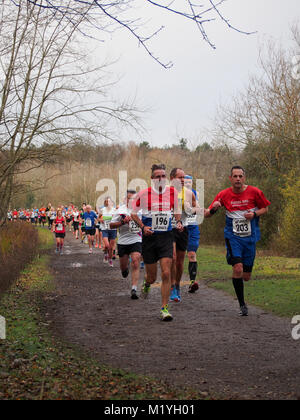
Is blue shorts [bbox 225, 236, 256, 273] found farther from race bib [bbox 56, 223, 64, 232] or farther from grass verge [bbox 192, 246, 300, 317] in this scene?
race bib [bbox 56, 223, 64, 232]

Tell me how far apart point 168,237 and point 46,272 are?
7996mm

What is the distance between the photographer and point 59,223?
2264 cm

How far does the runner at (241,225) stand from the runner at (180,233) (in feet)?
4.25

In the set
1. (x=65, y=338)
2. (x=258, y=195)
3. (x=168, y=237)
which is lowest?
(x=65, y=338)

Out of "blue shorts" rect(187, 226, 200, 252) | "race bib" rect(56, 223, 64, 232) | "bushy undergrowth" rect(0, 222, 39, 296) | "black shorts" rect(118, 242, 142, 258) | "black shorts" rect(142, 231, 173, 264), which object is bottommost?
"race bib" rect(56, 223, 64, 232)

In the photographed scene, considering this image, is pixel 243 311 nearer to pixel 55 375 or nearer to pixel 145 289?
pixel 145 289

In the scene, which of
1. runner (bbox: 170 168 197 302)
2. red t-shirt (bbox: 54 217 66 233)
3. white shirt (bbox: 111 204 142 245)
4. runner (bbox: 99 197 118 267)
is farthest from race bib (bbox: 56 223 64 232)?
runner (bbox: 170 168 197 302)

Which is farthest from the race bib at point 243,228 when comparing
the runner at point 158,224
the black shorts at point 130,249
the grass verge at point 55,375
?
the black shorts at point 130,249

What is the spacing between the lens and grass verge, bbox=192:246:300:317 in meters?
9.39

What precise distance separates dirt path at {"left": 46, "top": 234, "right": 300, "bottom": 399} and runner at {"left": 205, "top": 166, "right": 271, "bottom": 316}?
26.6 inches

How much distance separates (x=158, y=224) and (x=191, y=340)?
87.5 inches
